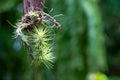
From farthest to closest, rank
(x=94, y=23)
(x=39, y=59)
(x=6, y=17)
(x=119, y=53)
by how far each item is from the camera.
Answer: (x=119, y=53) < (x=6, y=17) < (x=94, y=23) < (x=39, y=59)

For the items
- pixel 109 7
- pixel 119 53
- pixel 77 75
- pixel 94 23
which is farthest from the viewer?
pixel 119 53

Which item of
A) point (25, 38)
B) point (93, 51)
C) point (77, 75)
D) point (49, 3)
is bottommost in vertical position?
point (77, 75)

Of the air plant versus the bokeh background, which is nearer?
the air plant

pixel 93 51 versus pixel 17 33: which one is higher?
pixel 17 33

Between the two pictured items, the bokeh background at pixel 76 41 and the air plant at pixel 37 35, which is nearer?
the air plant at pixel 37 35

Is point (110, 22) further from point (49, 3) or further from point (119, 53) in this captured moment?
point (49, 3)

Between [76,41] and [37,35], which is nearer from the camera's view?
[37,35]

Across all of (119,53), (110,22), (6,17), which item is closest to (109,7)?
(110,22)

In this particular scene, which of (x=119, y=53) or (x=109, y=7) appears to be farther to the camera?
(x=119, y=53)
